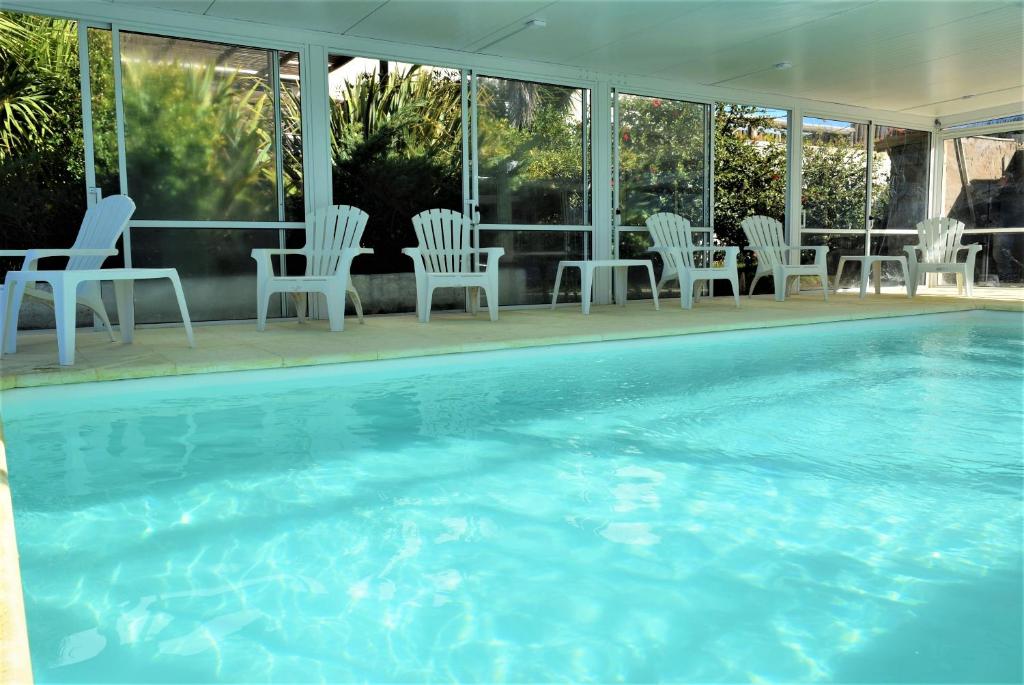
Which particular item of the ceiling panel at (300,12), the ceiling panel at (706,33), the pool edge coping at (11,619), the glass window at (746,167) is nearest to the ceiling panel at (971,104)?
the glass window at (746,167)

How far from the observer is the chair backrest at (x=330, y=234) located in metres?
6.02

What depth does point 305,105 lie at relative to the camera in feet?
21.0

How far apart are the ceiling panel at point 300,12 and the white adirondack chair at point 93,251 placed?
76.4 inches

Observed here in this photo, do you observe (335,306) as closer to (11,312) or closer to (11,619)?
(11,312)

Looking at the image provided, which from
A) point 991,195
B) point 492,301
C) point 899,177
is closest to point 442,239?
point 492,301

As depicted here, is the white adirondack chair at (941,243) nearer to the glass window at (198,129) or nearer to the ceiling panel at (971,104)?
the ceiling panel at (971,104)

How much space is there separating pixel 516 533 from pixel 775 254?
7444mm

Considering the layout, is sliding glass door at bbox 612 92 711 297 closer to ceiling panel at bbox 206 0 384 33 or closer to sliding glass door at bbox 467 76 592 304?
sliding glass door at bbox 467 76 592 304

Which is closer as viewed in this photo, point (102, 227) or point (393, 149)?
point (102, 227)

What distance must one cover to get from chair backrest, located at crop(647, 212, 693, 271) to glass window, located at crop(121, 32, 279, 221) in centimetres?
364

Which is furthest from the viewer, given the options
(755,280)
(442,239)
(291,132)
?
(755,280)

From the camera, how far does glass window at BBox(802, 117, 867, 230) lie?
9.88m

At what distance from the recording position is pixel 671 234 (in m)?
7.83

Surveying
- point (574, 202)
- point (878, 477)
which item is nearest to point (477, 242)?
point (574, 202)
